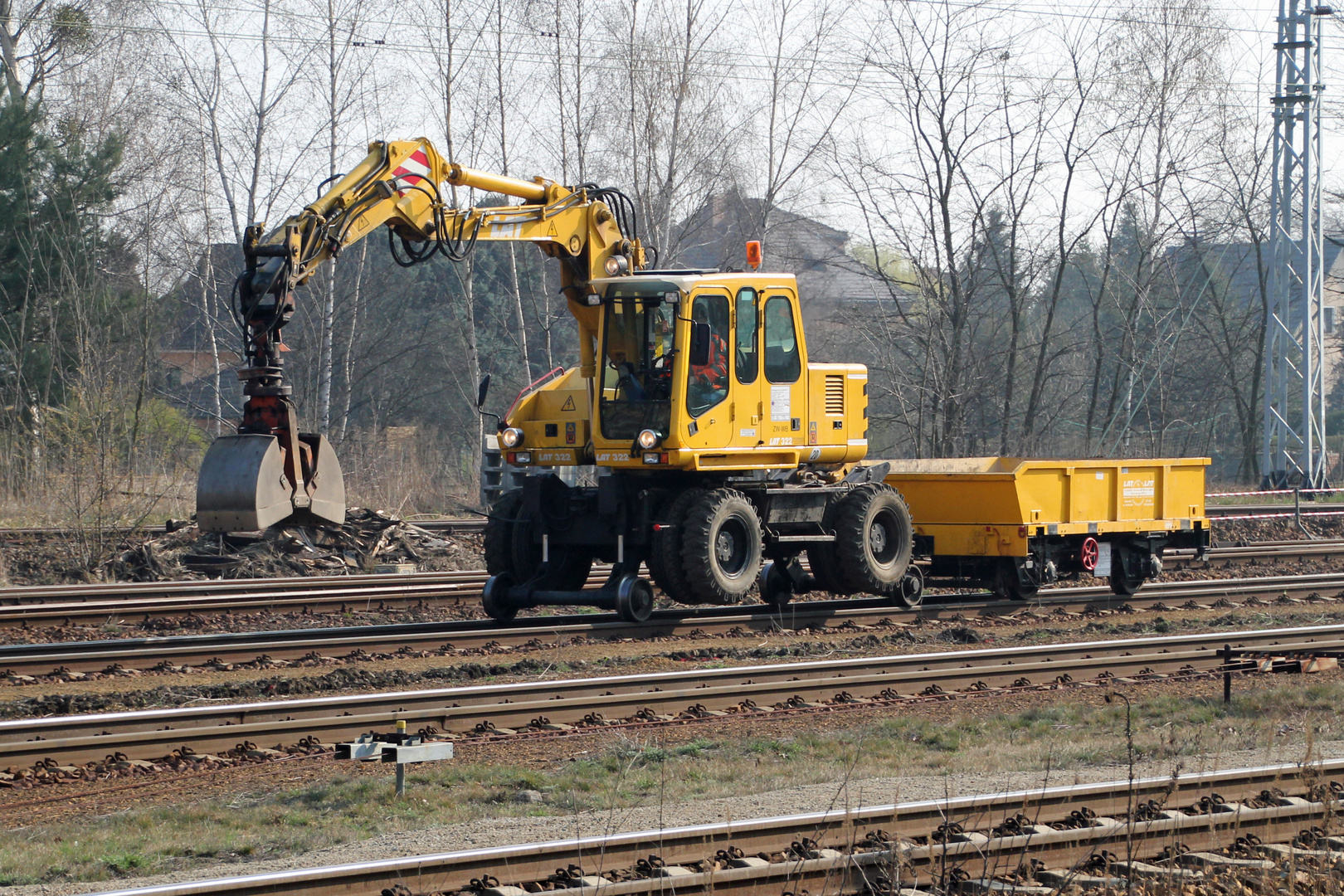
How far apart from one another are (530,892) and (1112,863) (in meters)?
2.60

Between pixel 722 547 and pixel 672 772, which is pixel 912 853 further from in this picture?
pixel 722 547

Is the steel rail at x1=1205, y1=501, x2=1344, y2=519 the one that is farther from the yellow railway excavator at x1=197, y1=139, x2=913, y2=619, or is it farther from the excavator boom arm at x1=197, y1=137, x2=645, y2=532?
the excavator boom arm at x1=197, y1=137, x2=645, y2=532

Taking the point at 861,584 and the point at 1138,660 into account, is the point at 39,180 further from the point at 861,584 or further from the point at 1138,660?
the point at 1138,660

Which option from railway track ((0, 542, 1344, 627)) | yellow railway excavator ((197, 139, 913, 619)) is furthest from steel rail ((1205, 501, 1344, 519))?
yellow railway excavator ((197, 139, 913, 619))

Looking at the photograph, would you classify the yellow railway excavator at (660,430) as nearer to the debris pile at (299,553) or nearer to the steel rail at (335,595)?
the steel rail at (335,595)

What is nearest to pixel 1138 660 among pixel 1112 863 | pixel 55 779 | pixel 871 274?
pixel 1112 863

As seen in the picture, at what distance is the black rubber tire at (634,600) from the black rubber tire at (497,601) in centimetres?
137

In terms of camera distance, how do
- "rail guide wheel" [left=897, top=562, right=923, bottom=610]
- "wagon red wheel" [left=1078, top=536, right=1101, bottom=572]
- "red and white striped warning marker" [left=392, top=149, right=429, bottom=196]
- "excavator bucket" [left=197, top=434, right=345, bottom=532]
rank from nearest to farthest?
1. "excavator bucket" [left=197, top=434, right=345, bottom=532]
2. "red and white striped warning marker" [left=392, top=149, right=429, bottom=196]
3. "rail guide wheel" [left=897, top=562, right=923, bottom=610]
4. "wagon red wheel" [left=1078, top=536, right=1101, bottom=572]

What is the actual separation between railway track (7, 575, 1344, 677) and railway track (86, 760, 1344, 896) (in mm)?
6825

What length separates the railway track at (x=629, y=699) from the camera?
8516 mm

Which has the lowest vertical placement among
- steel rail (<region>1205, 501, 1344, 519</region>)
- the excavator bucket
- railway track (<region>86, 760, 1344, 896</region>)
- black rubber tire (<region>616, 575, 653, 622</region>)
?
railway track (<region>86, 760, 1344, 896</region>)

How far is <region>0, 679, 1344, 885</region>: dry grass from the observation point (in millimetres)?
6414

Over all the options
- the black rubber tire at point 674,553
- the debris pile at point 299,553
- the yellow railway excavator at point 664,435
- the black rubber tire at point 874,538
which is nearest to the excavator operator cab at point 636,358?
the yellow railway excavator at point 664,435

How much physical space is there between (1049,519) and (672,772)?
9.79m
